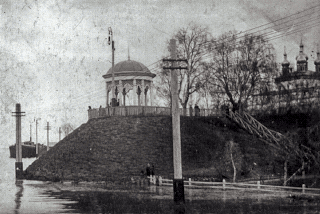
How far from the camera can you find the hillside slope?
3619 cm

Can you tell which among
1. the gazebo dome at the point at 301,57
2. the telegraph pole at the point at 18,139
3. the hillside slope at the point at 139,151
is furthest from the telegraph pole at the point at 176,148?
the gazebo dome at the point at 301,57

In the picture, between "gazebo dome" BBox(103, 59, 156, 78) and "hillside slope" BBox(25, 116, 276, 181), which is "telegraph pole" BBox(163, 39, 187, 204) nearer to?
"hillside slope" BBox(25, 116, 276, 181)

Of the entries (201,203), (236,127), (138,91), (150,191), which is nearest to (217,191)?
(150,191)

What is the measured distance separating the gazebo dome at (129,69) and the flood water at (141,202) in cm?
1716

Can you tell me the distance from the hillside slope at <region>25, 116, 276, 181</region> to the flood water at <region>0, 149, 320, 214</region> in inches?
328

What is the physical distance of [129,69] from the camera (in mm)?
43812

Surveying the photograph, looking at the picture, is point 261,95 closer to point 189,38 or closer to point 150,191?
point 189,38

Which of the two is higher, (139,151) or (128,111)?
(128,111)

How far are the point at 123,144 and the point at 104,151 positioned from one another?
63.2 inches

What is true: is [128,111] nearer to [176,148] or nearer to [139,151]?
[139,151]

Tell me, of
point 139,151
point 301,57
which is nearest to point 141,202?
point 139,151

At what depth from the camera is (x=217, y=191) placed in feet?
86.5

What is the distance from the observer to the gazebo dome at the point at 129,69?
4334 centimetres

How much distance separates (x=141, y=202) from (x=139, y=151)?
54.0 ft
